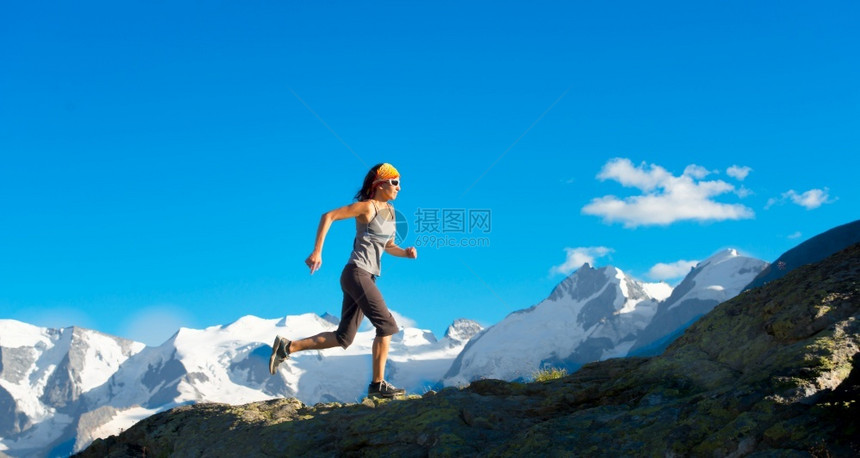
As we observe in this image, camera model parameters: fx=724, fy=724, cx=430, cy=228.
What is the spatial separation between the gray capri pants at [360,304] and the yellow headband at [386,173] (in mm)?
1404

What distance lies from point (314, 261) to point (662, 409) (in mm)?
4891

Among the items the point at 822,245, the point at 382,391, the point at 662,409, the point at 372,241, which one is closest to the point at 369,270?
the point at 372,241

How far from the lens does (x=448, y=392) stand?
830cm

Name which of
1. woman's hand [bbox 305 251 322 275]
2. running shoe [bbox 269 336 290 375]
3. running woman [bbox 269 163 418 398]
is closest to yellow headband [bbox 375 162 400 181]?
running woman [bbox 269 163 418 398]

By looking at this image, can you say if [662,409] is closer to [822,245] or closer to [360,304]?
[360,304]

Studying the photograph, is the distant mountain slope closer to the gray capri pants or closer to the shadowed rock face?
the gray capri pants

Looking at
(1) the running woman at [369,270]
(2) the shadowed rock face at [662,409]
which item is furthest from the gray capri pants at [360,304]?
(2) the shadowed rock face at [662,409]

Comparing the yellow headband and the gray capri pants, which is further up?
the yellow headband

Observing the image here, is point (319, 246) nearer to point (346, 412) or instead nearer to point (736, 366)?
point (346, 412)

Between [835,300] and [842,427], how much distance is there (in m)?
2.21

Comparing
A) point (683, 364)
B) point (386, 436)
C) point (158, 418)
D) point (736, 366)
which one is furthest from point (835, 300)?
point (158, 418)

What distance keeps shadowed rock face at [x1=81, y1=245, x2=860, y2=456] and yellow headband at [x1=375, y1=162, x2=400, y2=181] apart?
3386 millimetres

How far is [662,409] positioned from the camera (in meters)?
6.49

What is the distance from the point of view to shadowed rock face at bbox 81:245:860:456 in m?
5.48
